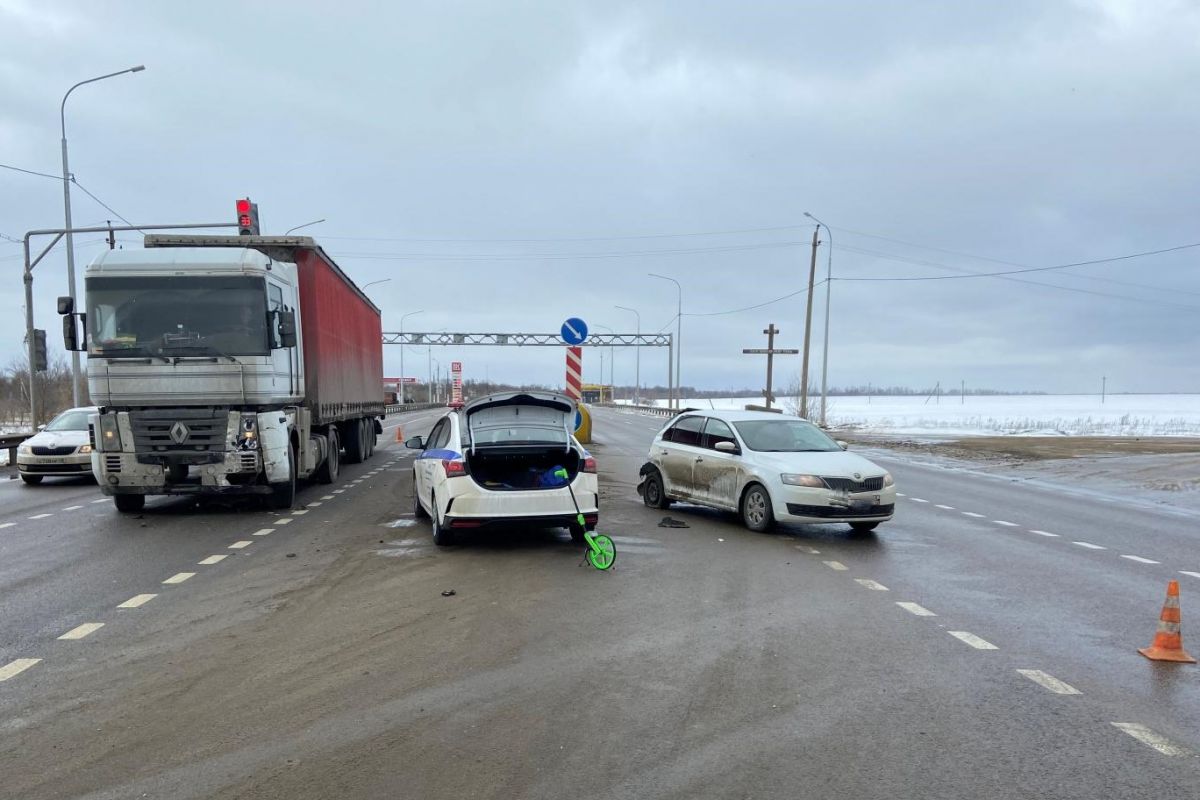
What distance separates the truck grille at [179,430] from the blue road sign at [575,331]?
11224mm

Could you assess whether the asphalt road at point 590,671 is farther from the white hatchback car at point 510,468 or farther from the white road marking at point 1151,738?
the white hatchback car at point 510,468

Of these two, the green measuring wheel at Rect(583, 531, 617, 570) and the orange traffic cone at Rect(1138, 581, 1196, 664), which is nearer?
the orange traffic cone at Rect(1138, 581, 1196, 664)

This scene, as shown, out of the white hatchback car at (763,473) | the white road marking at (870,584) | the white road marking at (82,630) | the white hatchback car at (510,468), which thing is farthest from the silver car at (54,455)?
the white road marking at (870,584)

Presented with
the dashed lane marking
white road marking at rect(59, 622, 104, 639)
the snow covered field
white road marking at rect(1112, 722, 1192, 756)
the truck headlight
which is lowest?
the snow covered field

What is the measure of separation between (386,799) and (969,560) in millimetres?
7496

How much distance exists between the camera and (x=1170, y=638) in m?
5.66

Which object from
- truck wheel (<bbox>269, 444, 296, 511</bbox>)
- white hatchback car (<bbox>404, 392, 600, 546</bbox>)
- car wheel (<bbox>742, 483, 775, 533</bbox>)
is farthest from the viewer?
truck wheel (<bbox>269, 444, 296, 511</bbox>)

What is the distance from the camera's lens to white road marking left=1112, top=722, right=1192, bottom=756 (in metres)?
4.15

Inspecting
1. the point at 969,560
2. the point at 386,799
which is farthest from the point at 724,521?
the point at 386,799

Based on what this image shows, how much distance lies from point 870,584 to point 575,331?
573 inches

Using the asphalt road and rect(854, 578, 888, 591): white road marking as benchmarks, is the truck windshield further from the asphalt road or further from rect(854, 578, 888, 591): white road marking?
rect(854, 578, 888, 591): white road marking

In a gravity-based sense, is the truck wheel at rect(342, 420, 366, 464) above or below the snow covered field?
above

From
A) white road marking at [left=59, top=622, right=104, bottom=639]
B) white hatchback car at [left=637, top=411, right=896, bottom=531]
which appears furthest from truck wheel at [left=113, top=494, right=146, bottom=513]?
white hatchback car at [left=637, top=411, right=896, bottom=531]

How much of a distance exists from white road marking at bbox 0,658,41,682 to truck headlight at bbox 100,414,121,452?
21.3 feet
